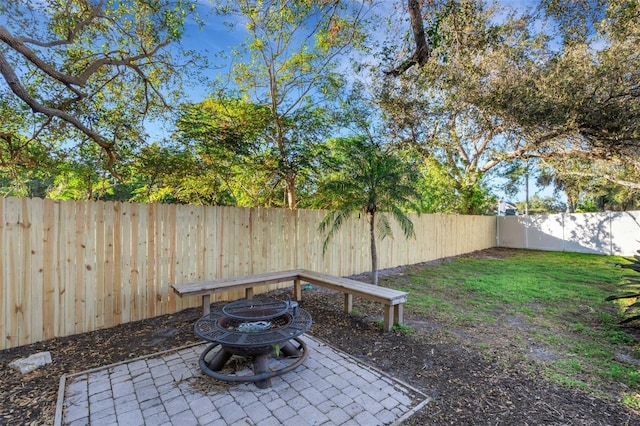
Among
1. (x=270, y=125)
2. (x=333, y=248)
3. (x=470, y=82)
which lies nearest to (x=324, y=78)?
(x=270, y=125)

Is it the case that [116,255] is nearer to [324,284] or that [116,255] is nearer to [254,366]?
[254,366]

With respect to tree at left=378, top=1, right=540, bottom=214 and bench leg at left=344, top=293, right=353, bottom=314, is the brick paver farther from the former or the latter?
tree at left=378, top=1, right=540, bottom=214

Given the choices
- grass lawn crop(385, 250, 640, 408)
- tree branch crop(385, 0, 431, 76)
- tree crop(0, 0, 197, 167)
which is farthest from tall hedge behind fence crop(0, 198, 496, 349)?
tree branch crop(385, 0, 431, 76)

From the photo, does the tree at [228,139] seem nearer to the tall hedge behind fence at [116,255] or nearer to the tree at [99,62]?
the tree at [99,62]

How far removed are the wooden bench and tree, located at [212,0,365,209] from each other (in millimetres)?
1892

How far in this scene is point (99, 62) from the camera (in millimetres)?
3883

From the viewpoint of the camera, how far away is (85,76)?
144 inches

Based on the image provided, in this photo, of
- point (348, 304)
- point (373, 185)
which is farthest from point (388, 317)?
point (373, 185)

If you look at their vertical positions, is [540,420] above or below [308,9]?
below

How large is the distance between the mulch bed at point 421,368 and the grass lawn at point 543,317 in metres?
0.15

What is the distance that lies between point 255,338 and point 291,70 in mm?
5191

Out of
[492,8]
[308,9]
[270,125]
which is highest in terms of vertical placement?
[492,8]

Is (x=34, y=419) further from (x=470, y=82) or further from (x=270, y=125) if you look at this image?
(x=470, y=82)

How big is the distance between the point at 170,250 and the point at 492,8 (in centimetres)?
649
